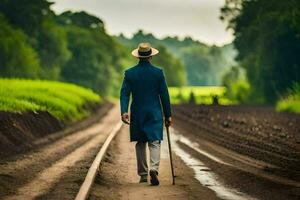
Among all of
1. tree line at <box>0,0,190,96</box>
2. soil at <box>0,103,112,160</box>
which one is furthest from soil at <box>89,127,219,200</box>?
tree line at <box>0,0,190,96</box>

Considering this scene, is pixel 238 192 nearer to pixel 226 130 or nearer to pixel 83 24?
pixel 226 130

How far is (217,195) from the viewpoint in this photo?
9227 mm

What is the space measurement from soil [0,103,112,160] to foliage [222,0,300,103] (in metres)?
26.7

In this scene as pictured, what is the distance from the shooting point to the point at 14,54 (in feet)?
215

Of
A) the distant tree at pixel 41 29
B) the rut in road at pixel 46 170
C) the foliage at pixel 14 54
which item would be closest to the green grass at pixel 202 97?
the distant tree at pixel 41 29

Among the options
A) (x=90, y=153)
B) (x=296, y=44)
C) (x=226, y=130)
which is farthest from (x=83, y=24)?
(x=90, y=153)

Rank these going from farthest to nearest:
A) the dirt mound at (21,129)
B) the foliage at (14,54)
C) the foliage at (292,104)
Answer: the foliage at (14,54), the foliage at (292,104), the dirt mound at (21,129)

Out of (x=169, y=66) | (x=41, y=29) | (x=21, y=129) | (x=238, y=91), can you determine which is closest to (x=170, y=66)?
(x=169, y=66)

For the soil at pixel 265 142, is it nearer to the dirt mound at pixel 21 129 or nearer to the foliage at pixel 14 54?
the dirt mound at pixel 21 129

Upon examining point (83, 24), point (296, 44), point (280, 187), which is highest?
point (83, 24)

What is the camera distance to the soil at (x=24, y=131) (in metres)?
17.3

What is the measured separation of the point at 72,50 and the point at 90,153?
80.6 meters

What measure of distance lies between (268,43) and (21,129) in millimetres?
35159

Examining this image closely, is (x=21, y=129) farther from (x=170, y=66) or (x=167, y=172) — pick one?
(x=170, y=66)
